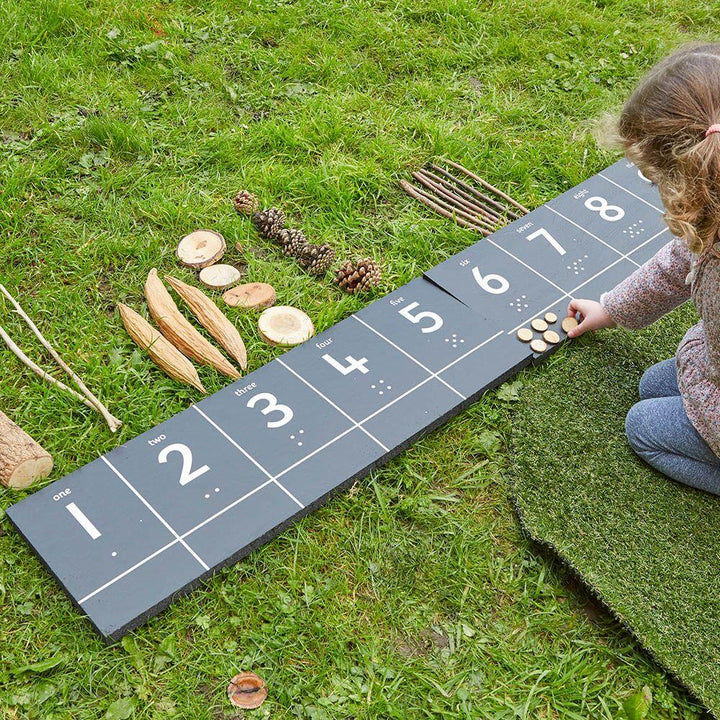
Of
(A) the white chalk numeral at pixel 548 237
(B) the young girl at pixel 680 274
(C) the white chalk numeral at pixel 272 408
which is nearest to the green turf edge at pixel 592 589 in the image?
(B) the young girl at pixel 680 274

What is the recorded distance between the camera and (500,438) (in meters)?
2.77

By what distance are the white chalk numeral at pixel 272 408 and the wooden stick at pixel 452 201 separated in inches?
53.8

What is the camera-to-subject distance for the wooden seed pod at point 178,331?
288 centimetres

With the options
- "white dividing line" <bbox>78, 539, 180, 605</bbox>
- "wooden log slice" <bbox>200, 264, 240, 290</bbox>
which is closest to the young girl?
"wooden log slice" <bbox>200, 264, 240, 290</bbox>

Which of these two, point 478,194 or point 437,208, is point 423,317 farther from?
point 478,194

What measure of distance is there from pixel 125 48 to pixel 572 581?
3659 millimetres

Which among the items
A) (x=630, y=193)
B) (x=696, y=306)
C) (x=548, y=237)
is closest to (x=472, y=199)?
(x=548, y=237)

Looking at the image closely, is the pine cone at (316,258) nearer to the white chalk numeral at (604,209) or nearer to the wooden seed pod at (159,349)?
the wooden seed pod at (159,349)

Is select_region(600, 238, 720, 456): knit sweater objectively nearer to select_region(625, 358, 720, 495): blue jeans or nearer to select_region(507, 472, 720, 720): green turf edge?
select_region(625, 358, 720, 495): blue jeans

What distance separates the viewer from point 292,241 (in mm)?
3357

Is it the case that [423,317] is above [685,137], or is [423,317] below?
below

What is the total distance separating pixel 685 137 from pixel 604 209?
159cm

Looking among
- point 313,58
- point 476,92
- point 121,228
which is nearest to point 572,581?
point 121,228

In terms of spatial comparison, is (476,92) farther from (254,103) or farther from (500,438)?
(500,438)
